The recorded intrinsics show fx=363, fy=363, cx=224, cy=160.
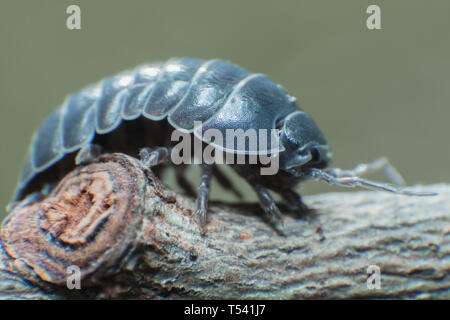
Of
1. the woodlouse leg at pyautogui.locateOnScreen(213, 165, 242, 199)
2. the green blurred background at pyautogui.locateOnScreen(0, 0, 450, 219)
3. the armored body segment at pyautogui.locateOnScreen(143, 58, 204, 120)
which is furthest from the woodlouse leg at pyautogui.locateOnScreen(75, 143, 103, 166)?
the green blurred background at pyautogui.locateOnScreen(0, 0, 450, 219)

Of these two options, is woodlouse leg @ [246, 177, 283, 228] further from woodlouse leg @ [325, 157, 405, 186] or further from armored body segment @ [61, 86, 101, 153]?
armored body segment @ [61, 86, 101, 153]

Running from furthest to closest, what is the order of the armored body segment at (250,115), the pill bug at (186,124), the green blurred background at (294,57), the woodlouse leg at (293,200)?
the green blurred background at (294,57), the woodlouse leg at (293,200), the pill bug at (186,124), the armored body segment at (250,115)

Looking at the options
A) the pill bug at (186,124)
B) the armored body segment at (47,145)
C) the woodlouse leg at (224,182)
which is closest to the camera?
the pill bug at (186,124)

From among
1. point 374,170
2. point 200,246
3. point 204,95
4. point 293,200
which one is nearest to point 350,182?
point 293,200

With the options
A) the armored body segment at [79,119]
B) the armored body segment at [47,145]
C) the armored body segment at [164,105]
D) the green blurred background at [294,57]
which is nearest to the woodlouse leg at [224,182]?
the armored body segment at [164,105]

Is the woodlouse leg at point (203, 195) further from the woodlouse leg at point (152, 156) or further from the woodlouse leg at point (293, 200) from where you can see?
the woodlouse leg at point (293, 200)

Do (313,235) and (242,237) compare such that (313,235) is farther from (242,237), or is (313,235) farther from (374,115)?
(374,115)

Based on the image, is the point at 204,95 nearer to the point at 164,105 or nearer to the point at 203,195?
the point at 164,105
